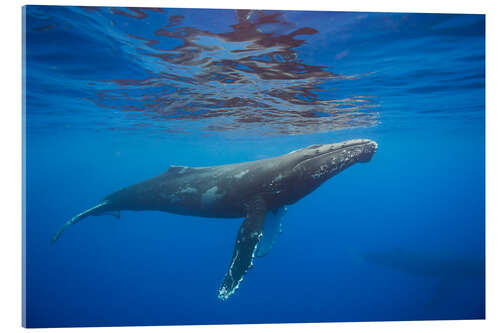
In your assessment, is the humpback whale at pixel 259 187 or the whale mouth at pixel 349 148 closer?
the humpback whale at pixel 259 187

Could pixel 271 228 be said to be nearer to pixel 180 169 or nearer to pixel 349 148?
pixel 349 148

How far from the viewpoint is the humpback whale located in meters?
6.22

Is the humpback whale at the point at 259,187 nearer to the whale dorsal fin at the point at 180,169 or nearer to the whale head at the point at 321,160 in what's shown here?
the whale head at the point at 321,160

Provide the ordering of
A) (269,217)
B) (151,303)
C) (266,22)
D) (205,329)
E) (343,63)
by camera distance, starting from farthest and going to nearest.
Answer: (151,303) < (343,63) < (269,217) < (205,329) < (266,22)

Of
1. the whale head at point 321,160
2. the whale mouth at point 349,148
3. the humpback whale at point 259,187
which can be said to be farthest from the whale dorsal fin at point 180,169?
the whale mouth at point 349,148

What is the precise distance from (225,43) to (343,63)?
12.5ft

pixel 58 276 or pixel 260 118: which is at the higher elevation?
pixel 260 118

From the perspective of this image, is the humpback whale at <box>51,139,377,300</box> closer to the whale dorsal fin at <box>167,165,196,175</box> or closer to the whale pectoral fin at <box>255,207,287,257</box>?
the whale pectoral fin at <box>255,207,287,257</box>

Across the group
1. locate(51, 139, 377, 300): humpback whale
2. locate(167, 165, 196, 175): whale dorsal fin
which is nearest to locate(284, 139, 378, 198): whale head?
locate(51, 139, 377, 300): humpback whale

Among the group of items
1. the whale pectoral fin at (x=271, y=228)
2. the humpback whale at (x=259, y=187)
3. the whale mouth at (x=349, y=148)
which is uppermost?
the whale mouth at (x=349, y=148)

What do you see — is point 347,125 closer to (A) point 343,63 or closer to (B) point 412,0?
(A) point 343,63

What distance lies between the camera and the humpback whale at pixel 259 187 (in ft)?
20.4

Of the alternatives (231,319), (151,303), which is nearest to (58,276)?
(151,303)

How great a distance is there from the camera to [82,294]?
18.8 m
